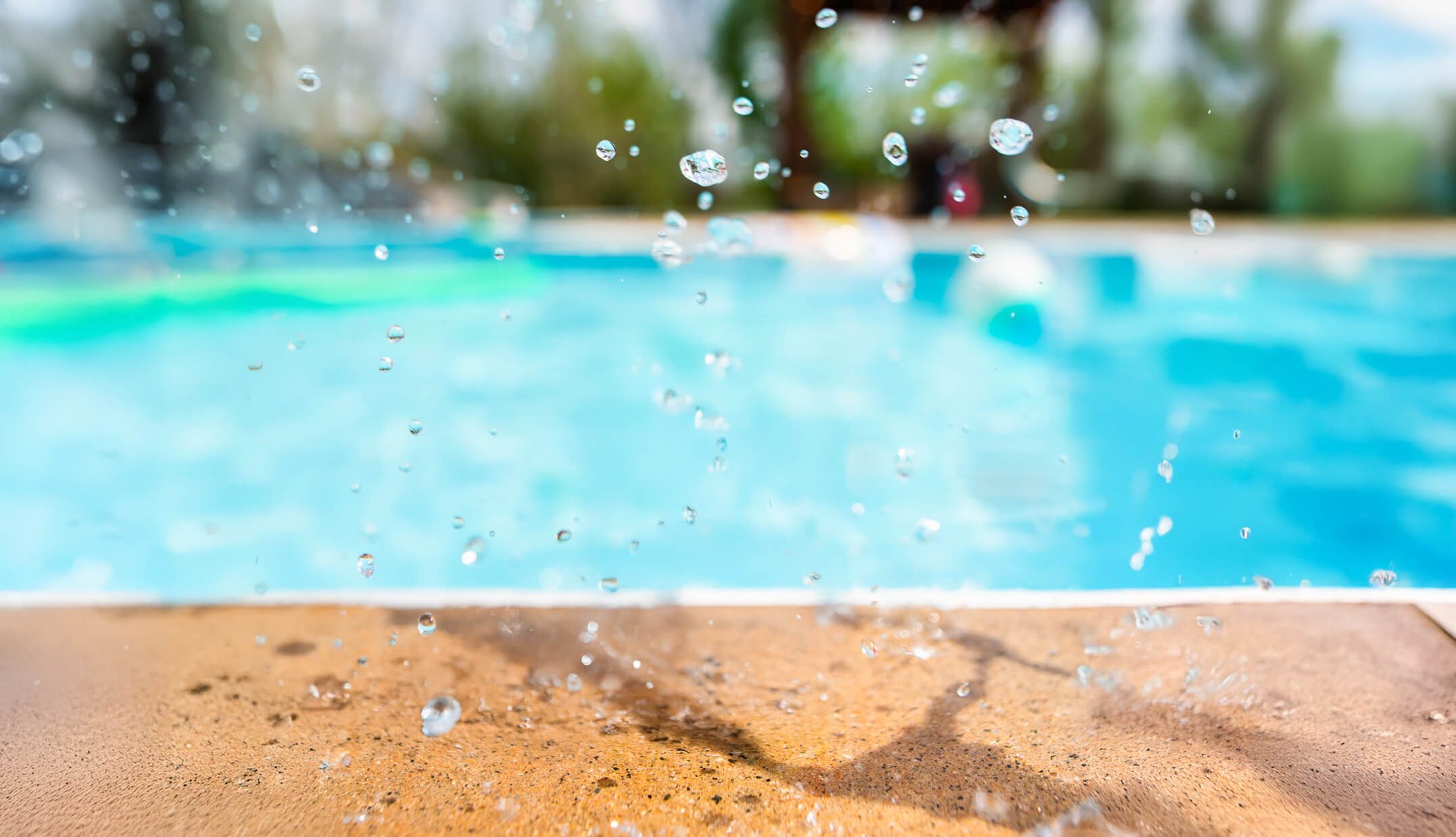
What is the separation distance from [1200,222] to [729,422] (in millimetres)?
5540

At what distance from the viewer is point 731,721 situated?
1218mm

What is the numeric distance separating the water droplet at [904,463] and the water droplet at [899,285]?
2.76 metres

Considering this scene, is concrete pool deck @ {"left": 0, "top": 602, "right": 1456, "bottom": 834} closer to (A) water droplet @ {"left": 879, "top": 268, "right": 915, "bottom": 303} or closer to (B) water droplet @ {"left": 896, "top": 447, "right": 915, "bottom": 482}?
(B) water droplet @ {"left": 896, "top": 447, "right": 915, "bottom": 482}

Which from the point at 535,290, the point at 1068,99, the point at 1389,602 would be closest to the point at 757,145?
the point at 1068,99

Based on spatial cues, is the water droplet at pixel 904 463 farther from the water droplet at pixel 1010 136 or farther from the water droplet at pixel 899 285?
the water droplet at pixel 899 285

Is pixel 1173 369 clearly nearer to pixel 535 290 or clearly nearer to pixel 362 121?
pixel 535 290

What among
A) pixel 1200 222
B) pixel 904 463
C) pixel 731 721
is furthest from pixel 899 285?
pixel 731 721

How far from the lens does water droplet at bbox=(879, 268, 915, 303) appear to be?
637cm

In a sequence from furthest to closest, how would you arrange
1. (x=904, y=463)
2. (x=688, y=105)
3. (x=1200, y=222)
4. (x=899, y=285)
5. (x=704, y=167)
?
(x=688, y=105), (x=1200, y=222), (x=899, y=285), (x=904, y=463), (x=704, y=167)

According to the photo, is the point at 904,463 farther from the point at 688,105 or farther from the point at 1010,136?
the point at 688,105

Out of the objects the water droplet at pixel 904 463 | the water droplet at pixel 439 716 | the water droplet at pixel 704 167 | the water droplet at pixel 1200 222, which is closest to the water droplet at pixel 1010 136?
the water droplet at pixel 704 167

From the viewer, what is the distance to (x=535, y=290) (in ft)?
22.2

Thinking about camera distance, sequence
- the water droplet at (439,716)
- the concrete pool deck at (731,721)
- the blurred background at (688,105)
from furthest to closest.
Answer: the blurred background at (688,105) → the water droplet at (439,716) → the concrete pool deck at (731,721)

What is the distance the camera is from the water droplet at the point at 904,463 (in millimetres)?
3416
